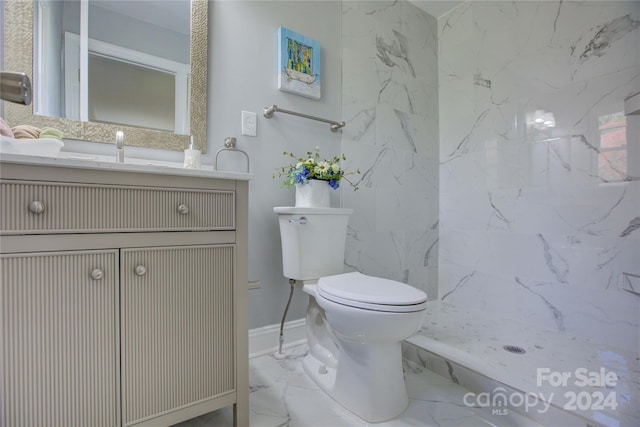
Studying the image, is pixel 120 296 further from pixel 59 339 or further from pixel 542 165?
pixel 542 165

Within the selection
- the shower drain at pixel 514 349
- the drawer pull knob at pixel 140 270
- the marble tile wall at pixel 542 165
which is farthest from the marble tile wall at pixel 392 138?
the drawer pull knob at pixel 140 270

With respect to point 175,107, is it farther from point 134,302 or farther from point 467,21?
point 467,21

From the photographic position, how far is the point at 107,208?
78cm

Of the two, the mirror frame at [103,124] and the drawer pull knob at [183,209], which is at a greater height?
the mirror frame at [103,124]

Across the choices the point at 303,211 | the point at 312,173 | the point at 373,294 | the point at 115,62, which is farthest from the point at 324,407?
the point at 115,62

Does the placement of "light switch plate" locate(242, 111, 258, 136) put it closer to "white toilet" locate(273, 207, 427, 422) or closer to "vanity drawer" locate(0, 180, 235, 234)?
"white toilet" locate(273, 207, 427, 422)

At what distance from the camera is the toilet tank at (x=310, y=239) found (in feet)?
4.65

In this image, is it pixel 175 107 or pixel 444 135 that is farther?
pixel 444 135

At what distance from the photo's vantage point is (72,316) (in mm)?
737

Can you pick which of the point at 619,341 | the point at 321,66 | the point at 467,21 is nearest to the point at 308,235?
the point at 321,66

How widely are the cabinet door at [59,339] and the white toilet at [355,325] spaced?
0.69 metres

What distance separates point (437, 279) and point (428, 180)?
0.79m

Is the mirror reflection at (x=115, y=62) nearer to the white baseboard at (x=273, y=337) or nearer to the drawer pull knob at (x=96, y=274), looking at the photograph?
the drawer pull knob at (x=96, y=274)

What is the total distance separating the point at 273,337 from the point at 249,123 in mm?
1136
